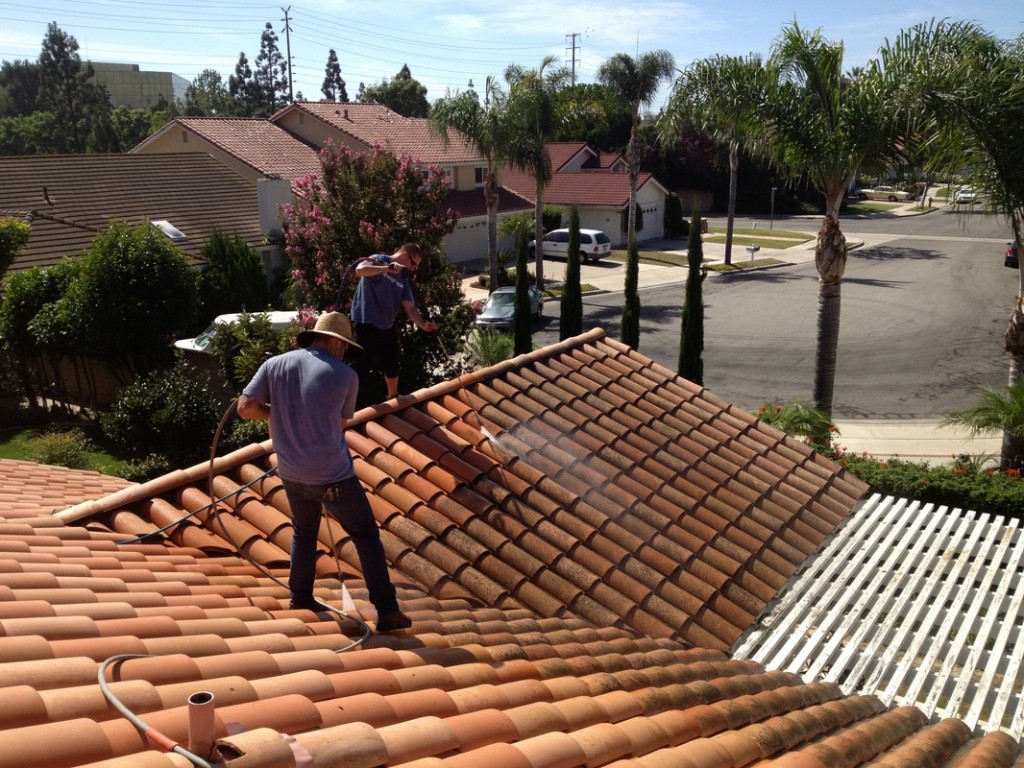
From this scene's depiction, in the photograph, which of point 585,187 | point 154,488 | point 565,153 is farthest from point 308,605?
point 565,153

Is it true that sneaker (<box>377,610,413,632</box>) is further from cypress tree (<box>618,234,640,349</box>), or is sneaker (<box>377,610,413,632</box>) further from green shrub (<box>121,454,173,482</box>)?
cypress tree (<box>618,234,640,349</box>)

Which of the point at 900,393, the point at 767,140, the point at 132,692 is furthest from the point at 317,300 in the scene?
the point at 900,393

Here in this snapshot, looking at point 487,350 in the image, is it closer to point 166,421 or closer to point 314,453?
point 166,421

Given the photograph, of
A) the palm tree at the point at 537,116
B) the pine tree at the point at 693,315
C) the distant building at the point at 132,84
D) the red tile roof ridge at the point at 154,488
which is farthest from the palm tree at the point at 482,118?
the distant building at the point at 132,84

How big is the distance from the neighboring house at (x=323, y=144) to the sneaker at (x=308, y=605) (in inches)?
1370

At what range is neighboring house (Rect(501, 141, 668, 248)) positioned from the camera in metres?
51.4

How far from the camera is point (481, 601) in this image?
580 centimetres

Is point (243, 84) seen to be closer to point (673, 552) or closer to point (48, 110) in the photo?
point (48, 110)

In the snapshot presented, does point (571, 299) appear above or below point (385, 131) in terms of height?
below

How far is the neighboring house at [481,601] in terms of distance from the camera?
3.18 metres

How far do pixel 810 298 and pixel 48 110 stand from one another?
293 feet

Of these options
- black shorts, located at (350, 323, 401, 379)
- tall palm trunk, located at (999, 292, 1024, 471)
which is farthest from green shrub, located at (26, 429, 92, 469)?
tall palm trunk, located at (999, 292, 1024, 471)

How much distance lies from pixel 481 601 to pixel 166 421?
12198mm

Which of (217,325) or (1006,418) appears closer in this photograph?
(1006,418)
